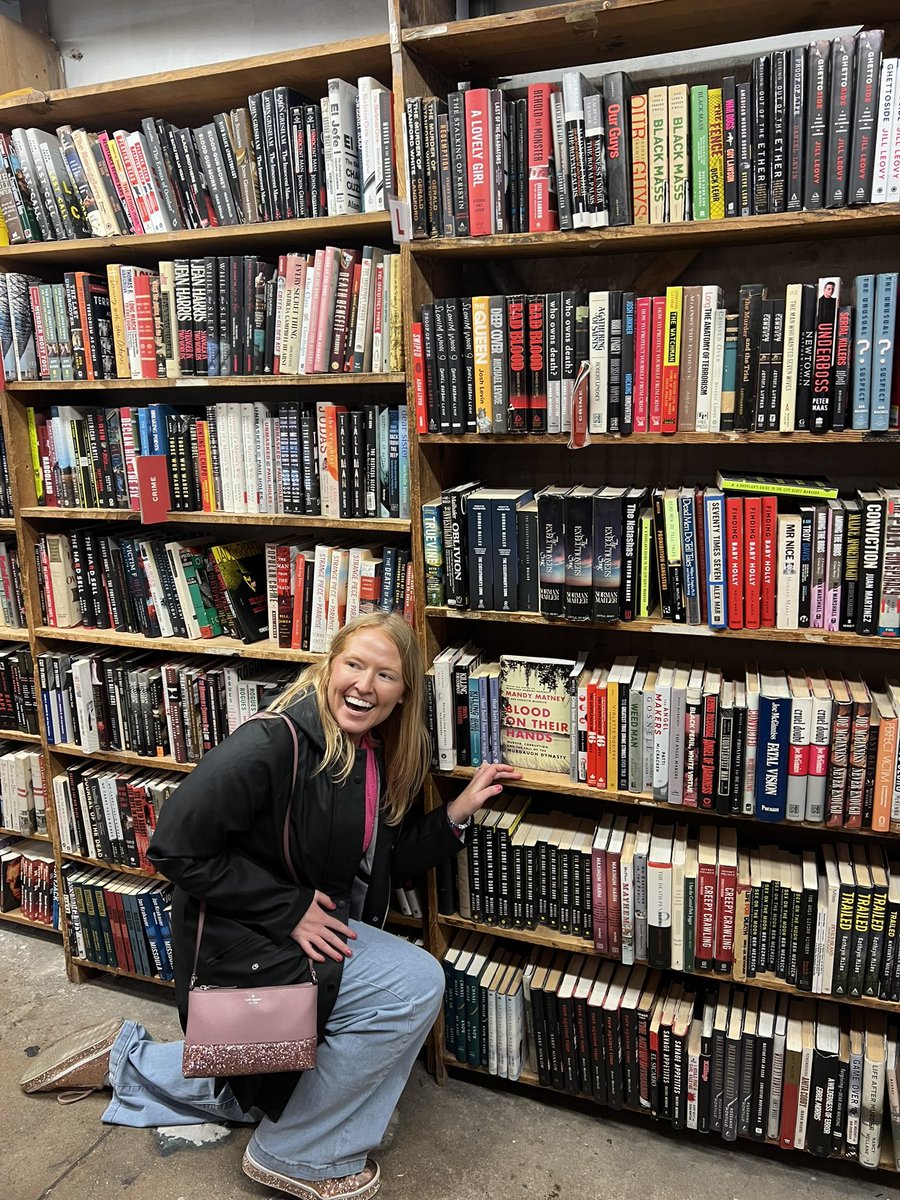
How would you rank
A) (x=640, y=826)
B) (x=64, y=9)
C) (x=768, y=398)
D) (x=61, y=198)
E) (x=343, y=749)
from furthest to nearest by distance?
(x=64, y=9), (x=61, y=198), (x=640, y=826), (x=343, y=749), (x=768, y=398)

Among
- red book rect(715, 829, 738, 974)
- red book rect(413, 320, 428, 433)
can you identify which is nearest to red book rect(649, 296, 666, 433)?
red book rect(413, 320, 428, 433)

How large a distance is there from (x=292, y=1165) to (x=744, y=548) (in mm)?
1603

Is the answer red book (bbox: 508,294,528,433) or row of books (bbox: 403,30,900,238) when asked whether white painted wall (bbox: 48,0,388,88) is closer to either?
row of books (bbox: 403,30,900,238)

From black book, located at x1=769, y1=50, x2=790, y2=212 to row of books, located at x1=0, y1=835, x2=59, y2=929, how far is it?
→ 2677 millimetres

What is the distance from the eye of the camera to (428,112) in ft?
5.79

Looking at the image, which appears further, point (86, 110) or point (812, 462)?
point (86, 110)

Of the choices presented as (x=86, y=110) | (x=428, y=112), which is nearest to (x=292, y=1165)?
(x=428, y=112)

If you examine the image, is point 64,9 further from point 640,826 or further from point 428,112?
point 640,826

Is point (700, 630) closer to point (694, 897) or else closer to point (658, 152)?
point (694, 897)

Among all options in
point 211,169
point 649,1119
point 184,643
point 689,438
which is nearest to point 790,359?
point 689,438

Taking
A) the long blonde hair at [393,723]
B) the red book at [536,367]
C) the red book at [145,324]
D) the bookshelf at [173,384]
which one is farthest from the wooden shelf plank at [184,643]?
the red book at [536,367]

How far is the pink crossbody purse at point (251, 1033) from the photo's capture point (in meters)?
1.77

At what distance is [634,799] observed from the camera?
6.23ft

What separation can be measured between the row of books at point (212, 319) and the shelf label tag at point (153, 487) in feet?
0.71
